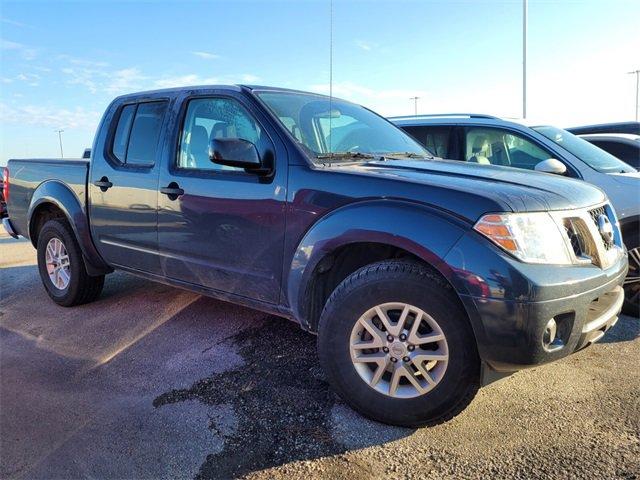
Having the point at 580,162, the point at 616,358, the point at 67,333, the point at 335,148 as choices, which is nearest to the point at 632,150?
the point at 580,162

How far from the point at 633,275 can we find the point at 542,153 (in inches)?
52.1

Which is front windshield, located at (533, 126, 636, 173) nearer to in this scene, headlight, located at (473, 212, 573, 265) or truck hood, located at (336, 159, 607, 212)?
truck hood, located at (336, 159, 607, 212)

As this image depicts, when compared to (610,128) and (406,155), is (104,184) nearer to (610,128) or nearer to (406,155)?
(406,155)

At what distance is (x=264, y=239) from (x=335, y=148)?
2.69 feet

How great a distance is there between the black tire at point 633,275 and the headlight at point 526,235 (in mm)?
2187

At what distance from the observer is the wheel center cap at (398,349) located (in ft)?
8.62

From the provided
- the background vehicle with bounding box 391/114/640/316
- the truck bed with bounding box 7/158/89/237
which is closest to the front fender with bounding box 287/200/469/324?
the background vehicle with bounding box 391/114/640/316

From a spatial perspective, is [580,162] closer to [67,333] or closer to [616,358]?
[616,358]

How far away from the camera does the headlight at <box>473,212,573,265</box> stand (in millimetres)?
2361

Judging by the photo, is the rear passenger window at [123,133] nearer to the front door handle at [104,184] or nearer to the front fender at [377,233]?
the front door handle at [104,184]

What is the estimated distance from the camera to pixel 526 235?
7.86 feet

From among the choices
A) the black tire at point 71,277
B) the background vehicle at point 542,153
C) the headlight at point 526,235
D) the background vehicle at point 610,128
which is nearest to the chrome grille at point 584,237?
the headlight at point 526,235

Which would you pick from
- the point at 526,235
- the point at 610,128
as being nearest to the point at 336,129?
the point at 526,235

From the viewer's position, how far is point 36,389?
3.20m
